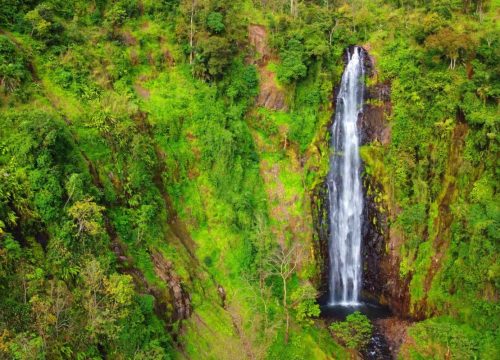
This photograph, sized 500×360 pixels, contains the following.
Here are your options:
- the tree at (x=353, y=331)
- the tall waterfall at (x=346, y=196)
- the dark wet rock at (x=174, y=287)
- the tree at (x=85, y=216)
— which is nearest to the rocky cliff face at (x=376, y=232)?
the tall waterfall at (x=346, y=196)

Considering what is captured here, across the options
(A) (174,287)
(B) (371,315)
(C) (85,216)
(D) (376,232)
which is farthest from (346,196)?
(C) (85,216)

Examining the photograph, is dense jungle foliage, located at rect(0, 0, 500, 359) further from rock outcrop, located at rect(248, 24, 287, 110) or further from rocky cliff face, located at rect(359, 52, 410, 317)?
rocky cliff face, located at rect(359, 52, 410, 317)

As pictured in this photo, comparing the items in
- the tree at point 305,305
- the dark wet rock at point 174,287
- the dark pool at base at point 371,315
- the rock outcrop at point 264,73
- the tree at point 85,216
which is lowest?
the dark pool at base at point 371,315

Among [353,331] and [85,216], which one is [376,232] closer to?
[353,331]

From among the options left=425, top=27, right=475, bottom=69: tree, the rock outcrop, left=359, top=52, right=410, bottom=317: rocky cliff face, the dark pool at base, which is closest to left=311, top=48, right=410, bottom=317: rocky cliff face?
left=359, top=52, right=410, bottom=317: rocky cliff face

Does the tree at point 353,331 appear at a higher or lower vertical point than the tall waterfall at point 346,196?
lower

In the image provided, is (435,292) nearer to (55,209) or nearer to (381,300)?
(381,300)

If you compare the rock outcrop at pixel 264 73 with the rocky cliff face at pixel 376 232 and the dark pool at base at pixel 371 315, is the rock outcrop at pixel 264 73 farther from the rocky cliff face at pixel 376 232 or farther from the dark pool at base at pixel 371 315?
the dark pool at base at pixel 371 315
